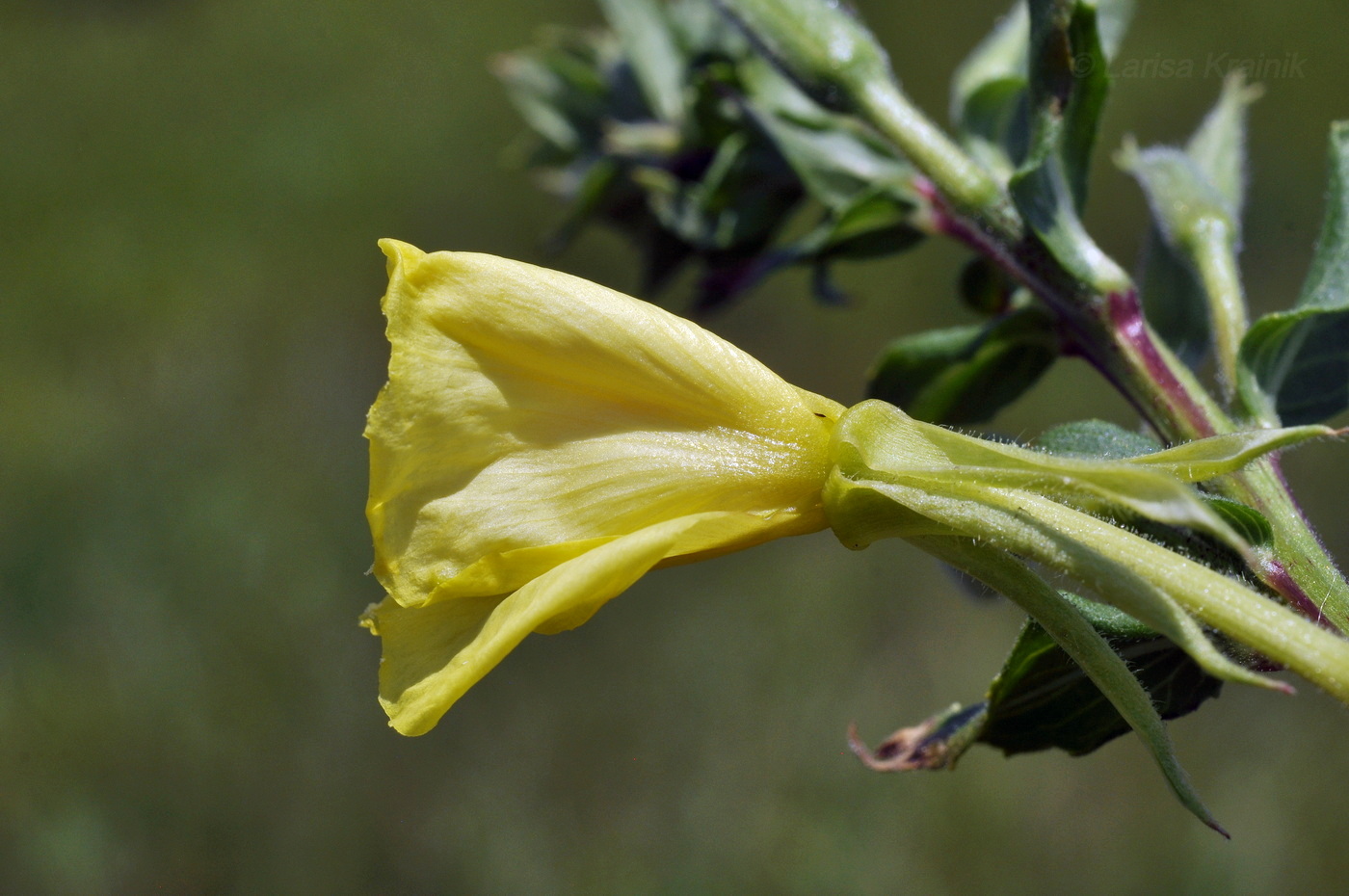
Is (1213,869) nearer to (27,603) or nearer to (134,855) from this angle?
(134,855)

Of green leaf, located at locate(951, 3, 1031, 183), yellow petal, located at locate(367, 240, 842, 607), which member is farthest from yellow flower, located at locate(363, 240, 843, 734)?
green leaf, located at locate(951, 3, 1031, 183)

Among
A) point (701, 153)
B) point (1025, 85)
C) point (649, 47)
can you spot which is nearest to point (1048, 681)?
point (1025, 85)

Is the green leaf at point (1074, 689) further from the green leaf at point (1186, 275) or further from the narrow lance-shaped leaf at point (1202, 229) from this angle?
the green leaf at point (1186, 275)

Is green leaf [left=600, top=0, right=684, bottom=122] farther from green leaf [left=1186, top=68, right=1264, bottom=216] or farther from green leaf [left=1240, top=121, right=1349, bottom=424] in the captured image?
green leaf [left=1240, top=121, right=1349, bottom=424]

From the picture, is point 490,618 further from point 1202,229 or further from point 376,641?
point 376,641

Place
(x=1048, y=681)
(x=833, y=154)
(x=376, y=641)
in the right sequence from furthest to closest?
(x=376, y=641)
(x=833, y=154)
(x=1048, y=681)
